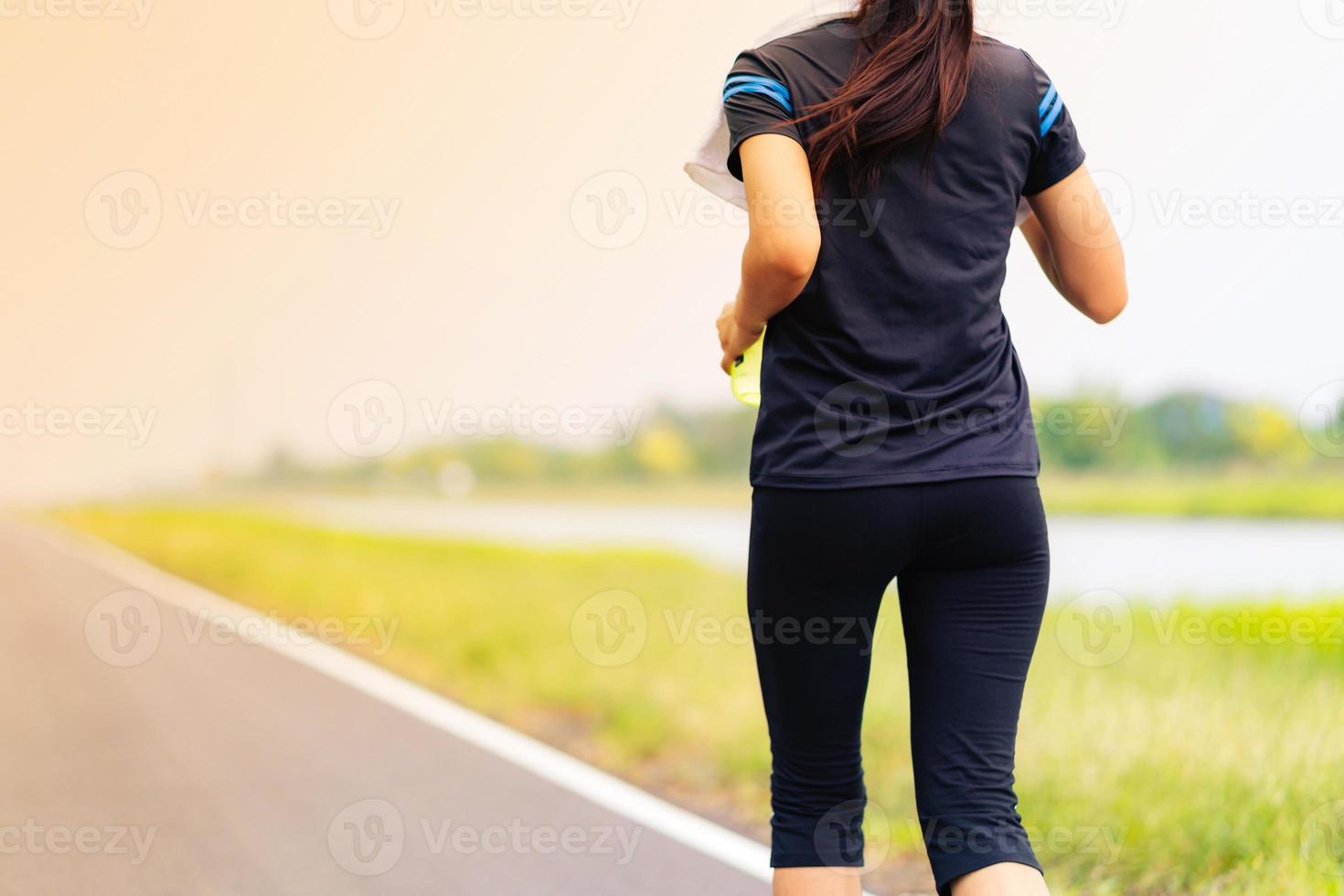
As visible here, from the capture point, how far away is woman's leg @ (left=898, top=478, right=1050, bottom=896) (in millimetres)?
1646

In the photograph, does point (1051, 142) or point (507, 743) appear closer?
point (1051, 142)

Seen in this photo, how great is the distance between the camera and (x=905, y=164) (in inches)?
65.1

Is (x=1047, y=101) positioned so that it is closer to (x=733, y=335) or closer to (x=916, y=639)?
(x=733, y=335)

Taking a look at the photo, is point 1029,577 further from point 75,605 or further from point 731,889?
point 75,605

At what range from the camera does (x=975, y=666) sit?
168 centimetres

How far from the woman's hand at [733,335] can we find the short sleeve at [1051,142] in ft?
1.55

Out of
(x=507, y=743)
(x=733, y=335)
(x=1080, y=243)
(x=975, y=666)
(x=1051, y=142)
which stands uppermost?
(x=1051, y=142)

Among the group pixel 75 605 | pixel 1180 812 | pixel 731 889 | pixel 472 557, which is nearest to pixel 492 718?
pixel 731 889

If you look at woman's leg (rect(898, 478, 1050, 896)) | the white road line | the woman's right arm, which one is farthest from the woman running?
the white road line

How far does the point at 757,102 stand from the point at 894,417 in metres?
0.48

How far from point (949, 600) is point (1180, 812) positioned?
6.11 feet

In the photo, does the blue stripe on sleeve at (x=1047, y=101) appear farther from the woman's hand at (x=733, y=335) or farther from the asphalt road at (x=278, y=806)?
the asphalt road at (x=278, y=806)

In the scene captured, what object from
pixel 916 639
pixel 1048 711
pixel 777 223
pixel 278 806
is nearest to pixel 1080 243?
pixel 777 223

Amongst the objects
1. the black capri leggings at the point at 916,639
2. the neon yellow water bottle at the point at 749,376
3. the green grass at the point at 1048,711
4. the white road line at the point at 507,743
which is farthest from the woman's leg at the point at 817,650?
the green grass at the point at 1048,711
